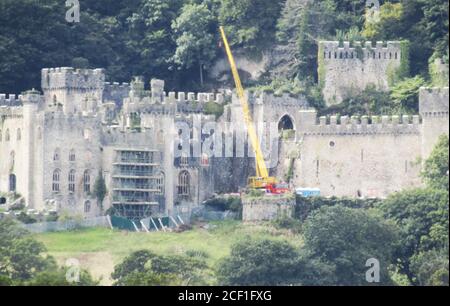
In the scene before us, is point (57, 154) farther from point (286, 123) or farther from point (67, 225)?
point (286, 123)

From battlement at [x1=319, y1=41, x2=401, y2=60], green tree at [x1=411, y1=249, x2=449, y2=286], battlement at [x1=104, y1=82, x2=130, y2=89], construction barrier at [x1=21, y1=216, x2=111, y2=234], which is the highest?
battlement at [x1=319, y1=41, x2=401, y2=60]

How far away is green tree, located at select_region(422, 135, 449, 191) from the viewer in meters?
161

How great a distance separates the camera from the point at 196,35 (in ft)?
570

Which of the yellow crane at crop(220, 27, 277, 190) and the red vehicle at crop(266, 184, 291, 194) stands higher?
the yellow crane at crop(220, 27, 277, 190)

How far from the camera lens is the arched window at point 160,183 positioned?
536 feet

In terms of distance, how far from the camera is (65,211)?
531 ft

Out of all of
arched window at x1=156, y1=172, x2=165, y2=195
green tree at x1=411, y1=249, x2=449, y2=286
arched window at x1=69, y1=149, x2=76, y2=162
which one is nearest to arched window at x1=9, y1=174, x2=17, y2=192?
arched window at x1=69, y1=149, x2=76, y2=162

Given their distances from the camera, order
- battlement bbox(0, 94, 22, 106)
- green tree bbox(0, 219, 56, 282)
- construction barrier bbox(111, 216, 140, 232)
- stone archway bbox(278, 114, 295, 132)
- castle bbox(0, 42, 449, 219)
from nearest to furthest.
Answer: green tree bbox(0, 219, 56, 282) → construction barrier bbox(111, 216, 140, 232) → castle bbox(0, 42, 449, 219) → battlement bbox(0, 94, 22, 106) → stone archway bbox(278, 114, 295, 132)

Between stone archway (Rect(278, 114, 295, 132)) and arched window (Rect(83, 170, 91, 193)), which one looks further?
stone archway (Rect(278, 114, 295, 132))

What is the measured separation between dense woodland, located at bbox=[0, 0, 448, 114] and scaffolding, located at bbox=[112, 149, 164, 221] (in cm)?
891

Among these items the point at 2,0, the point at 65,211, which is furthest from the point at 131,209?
the point at 2,0

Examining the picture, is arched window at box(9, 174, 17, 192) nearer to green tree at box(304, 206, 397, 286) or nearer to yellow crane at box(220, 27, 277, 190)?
yellow crane at box(220, 27, 277, 190)

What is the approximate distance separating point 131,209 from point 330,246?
30.8 ft
